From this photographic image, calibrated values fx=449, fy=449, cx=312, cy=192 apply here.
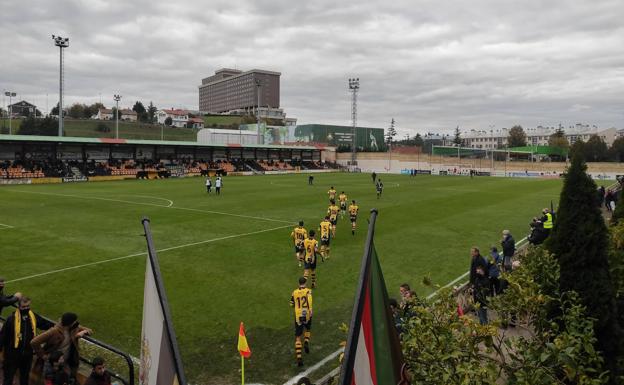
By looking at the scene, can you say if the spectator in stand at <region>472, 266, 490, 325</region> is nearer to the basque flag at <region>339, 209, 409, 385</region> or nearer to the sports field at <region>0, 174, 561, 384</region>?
the sports field at <region>0, 174, 561, 384</region>

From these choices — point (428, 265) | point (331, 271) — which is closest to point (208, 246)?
point (331, 271)

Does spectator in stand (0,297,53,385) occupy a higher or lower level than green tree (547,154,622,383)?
lower

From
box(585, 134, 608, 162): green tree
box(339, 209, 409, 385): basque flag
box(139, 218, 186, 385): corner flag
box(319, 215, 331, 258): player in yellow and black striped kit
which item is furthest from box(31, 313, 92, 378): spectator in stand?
box(585, 134, 608, 162): green tree

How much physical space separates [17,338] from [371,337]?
677 cm

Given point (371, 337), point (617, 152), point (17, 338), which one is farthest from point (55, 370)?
point (617, 152)

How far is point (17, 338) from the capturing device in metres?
7.23

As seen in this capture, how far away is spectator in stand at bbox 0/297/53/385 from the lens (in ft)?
23.7

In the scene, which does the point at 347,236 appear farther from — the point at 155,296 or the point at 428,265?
the point at 155,296

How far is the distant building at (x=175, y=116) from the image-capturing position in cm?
17750

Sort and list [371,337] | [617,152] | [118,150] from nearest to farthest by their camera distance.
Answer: [371,337] < [118,150] < [617,152]

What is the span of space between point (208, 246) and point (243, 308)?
25.2 feet

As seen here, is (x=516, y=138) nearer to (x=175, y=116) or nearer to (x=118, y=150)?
(x=175, y=116)

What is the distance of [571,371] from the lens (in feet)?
13.9

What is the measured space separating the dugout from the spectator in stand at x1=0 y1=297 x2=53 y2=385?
5480 centimetres
